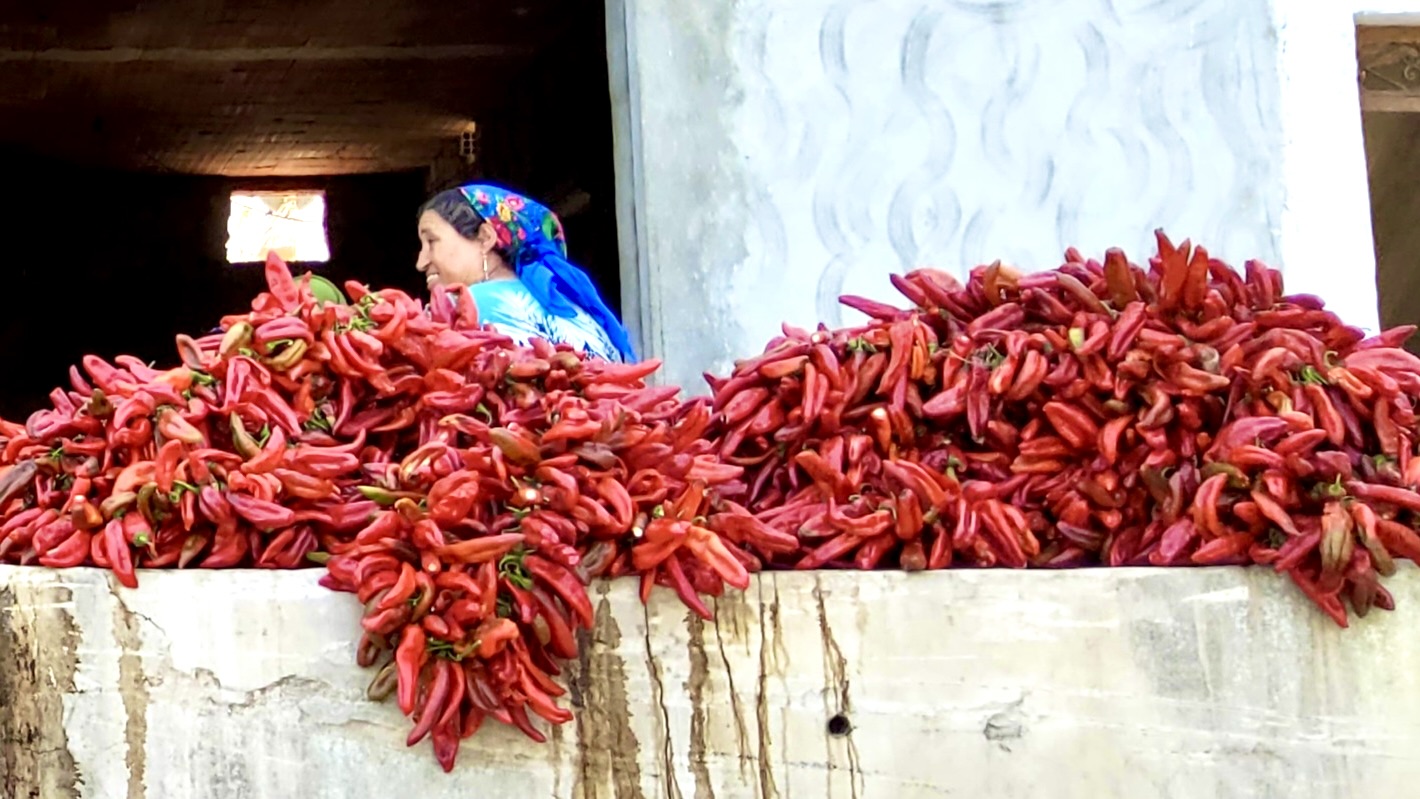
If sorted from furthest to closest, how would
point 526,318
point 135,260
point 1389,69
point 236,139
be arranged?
point 135,260
point 236,139
point 1389,69
point 526,318

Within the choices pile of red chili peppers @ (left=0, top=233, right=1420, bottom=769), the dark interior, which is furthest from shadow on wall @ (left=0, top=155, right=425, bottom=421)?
pile of red chili peppers @ (left=0, top=233, right=1420, bottom=769)

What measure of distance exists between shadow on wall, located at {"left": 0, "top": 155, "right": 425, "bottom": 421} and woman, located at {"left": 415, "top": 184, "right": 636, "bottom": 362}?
638 cm

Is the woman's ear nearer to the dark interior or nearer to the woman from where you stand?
the woman

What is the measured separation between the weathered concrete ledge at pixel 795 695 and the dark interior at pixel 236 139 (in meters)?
4.13

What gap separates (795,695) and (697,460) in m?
0.30

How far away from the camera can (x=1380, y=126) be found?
13.5 ft

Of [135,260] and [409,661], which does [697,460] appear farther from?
[135,260]

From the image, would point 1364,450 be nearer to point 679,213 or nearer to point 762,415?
point 762,415

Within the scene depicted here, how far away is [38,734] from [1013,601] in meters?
1.12

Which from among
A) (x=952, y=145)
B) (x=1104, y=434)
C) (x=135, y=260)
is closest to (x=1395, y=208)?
(x=952, y=145)

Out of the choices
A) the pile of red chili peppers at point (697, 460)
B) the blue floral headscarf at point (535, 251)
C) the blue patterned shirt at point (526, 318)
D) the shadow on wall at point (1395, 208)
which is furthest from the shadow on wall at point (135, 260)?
the pile of red chili peppers at point (697, 460)

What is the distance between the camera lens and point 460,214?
282cm

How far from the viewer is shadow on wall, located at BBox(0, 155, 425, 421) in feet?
27.9

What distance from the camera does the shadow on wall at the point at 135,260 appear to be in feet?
27.9
